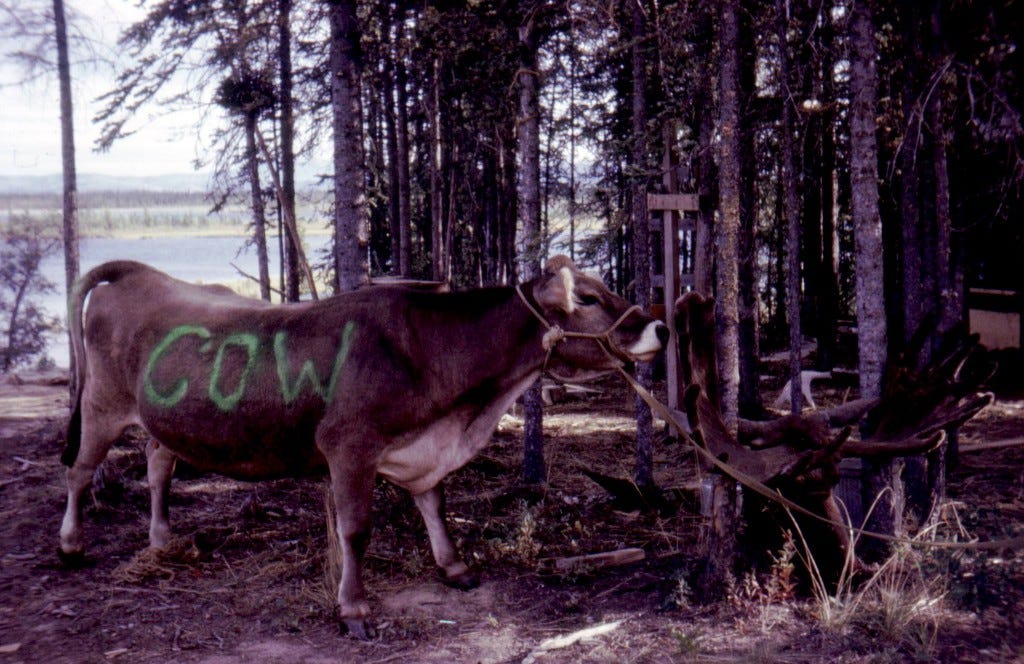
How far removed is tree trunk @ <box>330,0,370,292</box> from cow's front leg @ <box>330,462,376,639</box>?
10.2ft

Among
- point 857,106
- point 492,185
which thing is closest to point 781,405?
point 857,106

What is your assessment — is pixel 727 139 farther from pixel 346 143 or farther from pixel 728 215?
pixel 346 143

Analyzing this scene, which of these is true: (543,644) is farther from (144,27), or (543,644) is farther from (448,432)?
(144,27)

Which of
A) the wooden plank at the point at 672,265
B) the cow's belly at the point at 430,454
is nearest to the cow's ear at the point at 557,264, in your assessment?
the cow's belly at the point at 430,454

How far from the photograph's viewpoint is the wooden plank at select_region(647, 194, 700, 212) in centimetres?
938

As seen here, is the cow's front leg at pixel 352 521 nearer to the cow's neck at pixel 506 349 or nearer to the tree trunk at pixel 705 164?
the cow's neck at pixel 506 349

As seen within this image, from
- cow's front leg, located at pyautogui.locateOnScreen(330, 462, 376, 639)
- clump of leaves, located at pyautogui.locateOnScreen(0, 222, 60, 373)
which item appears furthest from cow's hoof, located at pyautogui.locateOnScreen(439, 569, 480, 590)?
clump of leaves, located at pyautogui.locateOnScreen(0, 222, 60, 373)

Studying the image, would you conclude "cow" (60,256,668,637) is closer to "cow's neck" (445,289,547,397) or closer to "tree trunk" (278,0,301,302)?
"cow's neck" (445,289,547,397)

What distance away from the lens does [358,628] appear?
5.57 m

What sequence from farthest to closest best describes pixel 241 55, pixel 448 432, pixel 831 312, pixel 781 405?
pixel 831 312 < pixel 241 55 < pixel 781 405 < pixel 448 432

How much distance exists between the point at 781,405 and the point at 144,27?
11.5 metres

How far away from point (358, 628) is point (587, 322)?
8.38ft

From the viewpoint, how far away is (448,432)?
19.9 feet

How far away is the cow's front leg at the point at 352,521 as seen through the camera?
5.77m
